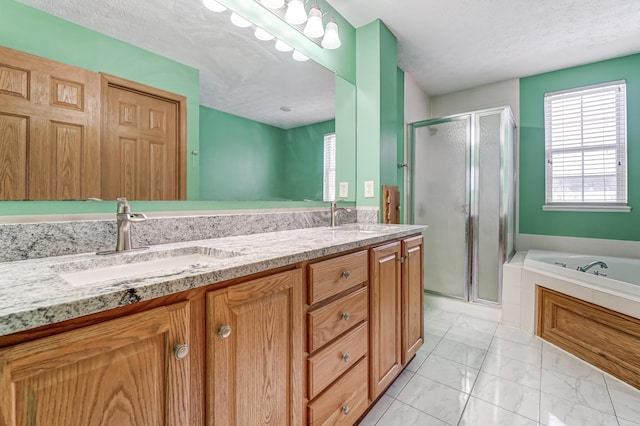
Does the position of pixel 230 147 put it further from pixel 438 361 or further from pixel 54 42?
pixel 438 361

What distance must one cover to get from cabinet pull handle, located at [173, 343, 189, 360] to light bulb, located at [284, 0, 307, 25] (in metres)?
1.73

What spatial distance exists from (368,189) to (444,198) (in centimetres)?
115

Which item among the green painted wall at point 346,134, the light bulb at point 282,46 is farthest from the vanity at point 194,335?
the light bulb at point 282,46

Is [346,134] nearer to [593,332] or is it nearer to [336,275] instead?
[336,275]

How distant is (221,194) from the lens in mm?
1345

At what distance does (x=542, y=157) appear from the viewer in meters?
2.99

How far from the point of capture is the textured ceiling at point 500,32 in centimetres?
197

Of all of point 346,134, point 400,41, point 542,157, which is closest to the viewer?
point 346,134

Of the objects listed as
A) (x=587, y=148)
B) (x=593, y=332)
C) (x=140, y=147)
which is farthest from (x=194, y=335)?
(x=587, y=148)

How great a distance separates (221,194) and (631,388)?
2.45 metres

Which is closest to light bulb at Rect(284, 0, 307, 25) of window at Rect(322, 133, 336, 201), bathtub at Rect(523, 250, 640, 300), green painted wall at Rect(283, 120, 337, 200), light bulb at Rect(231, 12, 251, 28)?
light bulb at Rect(231, 12, 251, 28)

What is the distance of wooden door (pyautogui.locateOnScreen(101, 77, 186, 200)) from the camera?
97 cm

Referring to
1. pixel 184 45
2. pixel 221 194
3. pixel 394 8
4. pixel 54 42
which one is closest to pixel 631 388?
pixel 221 194

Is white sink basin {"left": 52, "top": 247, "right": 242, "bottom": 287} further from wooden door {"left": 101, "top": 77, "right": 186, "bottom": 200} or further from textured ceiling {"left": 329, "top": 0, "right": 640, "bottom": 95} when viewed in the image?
textured ceiling {"left": 329, "top": 0, "right": 640, "bottom": 95}
